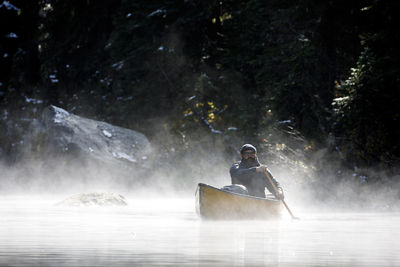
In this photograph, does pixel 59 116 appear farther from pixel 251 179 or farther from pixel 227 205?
pixel 227 205

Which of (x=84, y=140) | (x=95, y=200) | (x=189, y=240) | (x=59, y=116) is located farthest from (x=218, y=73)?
(x=189, y=240)

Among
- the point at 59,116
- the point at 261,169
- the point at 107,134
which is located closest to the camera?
the point at 261,169

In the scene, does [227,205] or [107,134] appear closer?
[227,205]

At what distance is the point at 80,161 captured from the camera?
2677 cm

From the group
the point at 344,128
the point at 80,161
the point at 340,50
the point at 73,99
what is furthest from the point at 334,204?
Answer: the point at 73,99

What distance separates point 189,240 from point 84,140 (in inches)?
650

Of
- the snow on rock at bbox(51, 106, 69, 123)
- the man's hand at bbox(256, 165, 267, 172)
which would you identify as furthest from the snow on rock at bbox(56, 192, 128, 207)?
the snow on rock at bbox(51, 106, 69, 123)

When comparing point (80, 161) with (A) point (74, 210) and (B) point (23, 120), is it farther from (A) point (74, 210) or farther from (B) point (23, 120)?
(B) point (23, 120)

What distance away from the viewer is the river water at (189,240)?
339 inches

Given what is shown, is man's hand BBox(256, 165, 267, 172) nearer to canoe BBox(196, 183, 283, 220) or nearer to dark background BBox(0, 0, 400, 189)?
canoe BBox(196, 183, 283, 220)

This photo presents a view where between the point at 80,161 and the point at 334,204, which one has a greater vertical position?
the point at 80,161

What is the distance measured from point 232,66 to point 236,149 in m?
4.27

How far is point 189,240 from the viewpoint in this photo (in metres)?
11.1

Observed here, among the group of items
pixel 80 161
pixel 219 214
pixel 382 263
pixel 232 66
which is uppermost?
pixel 232 66
